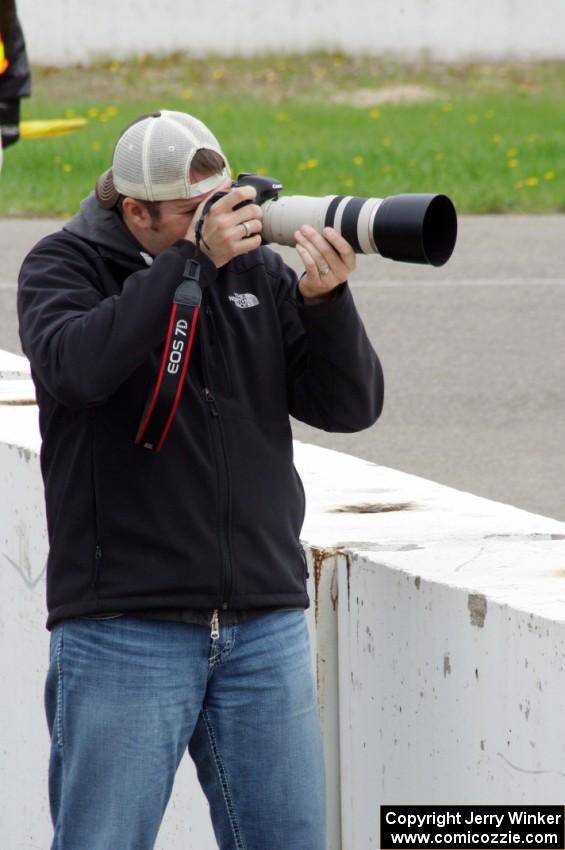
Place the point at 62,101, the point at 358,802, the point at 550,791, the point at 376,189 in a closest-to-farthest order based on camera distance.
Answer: the point at 550,791, the point at 358,802, the point at 376,189, the point at 62,101

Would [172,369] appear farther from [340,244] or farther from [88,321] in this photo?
[340,244]

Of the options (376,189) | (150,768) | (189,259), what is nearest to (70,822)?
(150,768)

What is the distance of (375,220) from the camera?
2582 mm

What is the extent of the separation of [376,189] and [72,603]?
947 cm

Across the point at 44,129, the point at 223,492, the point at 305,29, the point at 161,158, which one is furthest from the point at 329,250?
the point at 305,29

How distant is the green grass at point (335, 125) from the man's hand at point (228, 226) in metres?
8.98

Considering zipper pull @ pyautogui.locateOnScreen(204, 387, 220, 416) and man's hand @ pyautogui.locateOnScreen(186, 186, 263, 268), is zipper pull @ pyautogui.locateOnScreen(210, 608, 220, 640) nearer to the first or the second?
zipper pull @ pyautogui.locateOnScreen(204, 387, 220, 416)

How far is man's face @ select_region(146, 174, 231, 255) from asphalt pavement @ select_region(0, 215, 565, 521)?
334 centimetres

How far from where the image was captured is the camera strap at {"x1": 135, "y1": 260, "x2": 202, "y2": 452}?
2.45 meters

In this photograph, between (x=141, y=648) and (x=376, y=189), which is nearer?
(x=141, y=648)

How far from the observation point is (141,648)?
2.48 meters

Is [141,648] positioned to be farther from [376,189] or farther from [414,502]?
[376,189]

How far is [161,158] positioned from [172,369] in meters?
0.31

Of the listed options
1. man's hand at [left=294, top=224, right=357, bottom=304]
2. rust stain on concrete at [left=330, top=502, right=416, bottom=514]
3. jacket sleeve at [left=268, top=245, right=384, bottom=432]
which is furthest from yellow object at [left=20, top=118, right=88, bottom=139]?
man's hand at [left=294, top=224, right=357, bottom=304]
